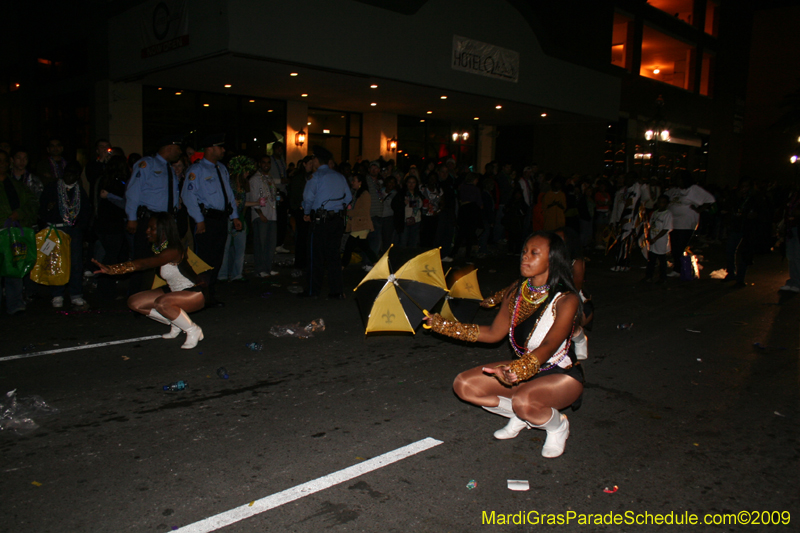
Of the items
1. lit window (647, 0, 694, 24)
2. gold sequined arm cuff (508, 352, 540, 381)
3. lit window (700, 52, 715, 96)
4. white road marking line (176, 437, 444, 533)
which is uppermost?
lit window (647, 0, 694, 24)

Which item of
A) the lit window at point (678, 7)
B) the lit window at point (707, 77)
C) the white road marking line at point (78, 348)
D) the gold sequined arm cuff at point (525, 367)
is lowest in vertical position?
the white road marking line at point (78, 348)

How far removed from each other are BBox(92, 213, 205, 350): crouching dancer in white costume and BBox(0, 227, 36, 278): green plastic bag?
1.92 meters

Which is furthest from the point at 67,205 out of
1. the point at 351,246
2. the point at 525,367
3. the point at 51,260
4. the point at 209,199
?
the point at 525,367

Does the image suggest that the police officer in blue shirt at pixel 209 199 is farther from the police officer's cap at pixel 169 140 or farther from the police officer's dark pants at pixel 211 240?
the police officer's cap at pixel 169 140

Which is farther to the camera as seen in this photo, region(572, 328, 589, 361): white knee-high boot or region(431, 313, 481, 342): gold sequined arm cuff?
region(572, 328, 589, 361): white knee-high boot

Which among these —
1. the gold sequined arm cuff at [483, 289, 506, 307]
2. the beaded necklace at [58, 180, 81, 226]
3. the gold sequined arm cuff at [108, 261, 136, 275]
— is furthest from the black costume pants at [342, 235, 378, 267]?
the gold sequined arm cuff at [483, 289, 506, 307]

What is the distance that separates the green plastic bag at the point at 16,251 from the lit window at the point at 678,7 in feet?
108

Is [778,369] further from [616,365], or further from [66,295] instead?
[66,295]

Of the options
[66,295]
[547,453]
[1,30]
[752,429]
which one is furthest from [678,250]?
[1,30]

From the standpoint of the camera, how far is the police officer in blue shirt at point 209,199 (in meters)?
7.47

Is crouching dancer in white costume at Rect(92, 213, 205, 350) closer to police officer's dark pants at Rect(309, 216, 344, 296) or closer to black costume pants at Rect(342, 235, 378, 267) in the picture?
police officer's dark pants at Rect(309, 216, 344, 296)

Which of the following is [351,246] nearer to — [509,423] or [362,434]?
[362,434]

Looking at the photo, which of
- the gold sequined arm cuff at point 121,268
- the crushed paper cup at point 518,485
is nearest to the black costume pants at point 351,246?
the gold sequined arm cuff at point 121,268

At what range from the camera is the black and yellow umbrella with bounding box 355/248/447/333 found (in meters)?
4.50
